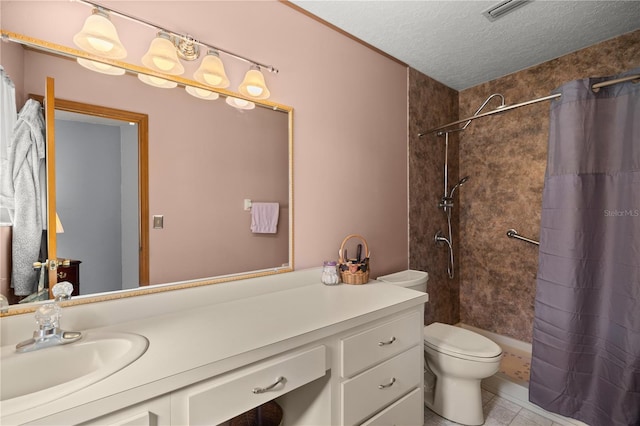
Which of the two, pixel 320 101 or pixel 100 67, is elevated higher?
pixel 320 101

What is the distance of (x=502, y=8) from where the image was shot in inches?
69.6

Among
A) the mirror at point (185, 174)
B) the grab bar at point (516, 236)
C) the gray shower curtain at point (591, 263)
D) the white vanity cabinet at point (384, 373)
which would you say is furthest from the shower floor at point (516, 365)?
the mirror at point (185, 174)

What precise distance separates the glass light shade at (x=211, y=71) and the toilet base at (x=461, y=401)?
6.97 ft

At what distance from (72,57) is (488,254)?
3.24 m

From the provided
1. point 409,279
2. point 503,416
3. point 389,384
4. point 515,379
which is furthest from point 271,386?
point 515,379

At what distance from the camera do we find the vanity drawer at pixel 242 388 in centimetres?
82

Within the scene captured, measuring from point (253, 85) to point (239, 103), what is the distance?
118 millimetres

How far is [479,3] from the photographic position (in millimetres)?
1738

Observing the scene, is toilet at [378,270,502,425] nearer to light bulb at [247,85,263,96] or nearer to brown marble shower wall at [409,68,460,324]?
brown marble shower wall at [409,68,460,324]

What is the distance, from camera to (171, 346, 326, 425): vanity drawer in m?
0.82

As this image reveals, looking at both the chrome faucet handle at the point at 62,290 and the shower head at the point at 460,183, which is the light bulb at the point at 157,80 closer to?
the chrome faucet handle at the point at 62,290

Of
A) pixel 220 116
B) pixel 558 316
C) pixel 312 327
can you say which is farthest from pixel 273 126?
pixel 558 316

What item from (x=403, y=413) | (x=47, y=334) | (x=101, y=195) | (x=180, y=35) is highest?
(x=180, y=35)

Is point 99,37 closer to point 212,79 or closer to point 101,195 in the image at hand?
point 212,79
